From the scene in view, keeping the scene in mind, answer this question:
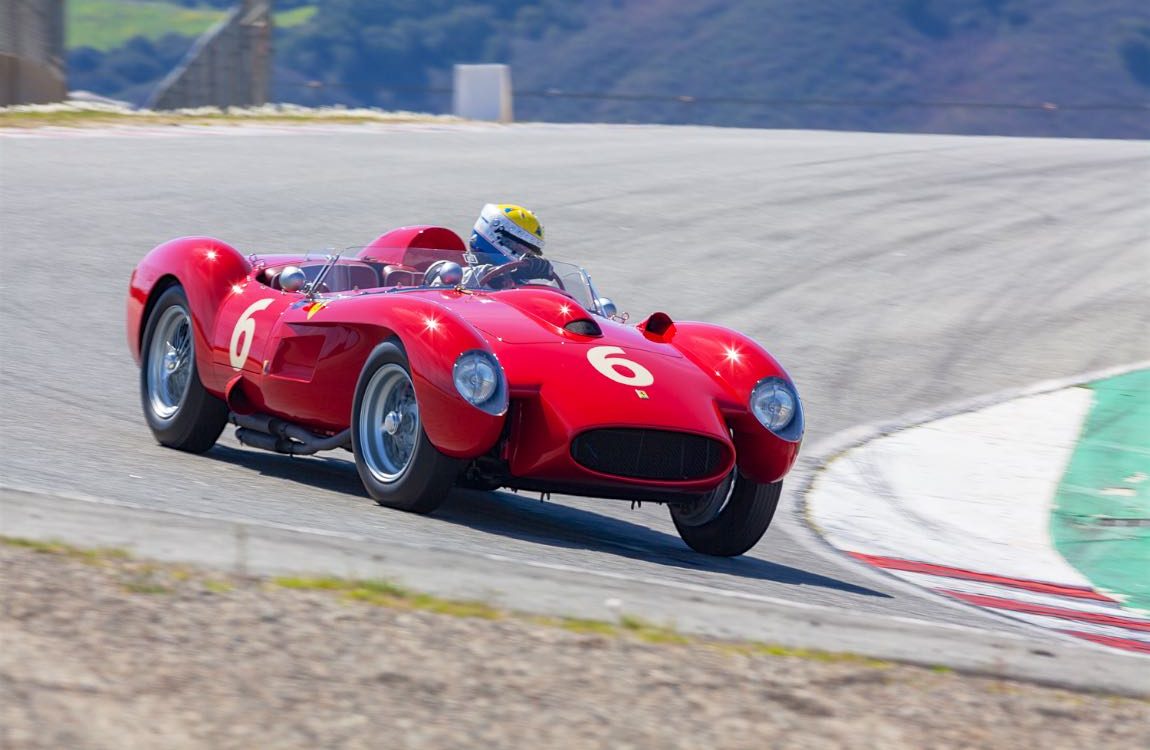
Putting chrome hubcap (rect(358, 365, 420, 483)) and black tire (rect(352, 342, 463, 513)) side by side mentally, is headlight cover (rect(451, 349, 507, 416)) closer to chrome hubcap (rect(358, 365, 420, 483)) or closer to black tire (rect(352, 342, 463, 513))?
black tire (rect(352, 342, 463, 513))

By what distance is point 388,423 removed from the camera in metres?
6.36

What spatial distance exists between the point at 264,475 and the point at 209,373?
571 millimetres

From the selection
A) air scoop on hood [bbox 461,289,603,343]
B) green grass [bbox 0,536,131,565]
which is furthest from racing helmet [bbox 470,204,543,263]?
green grass [bbox 0,536,131,565]

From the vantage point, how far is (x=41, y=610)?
3.79 metres

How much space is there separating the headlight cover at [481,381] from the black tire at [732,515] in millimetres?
1145

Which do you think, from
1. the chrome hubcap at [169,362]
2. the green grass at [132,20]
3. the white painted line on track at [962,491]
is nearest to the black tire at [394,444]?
the chrome hubcap at [169,362]

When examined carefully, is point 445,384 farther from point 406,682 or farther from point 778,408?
point 406,682

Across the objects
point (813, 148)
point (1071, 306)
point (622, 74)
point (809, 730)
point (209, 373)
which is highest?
point (622, 74)

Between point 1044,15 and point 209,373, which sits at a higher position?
point 1044,15

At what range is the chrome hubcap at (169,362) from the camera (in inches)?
308

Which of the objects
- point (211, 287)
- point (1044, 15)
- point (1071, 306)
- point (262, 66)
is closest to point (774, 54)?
point (1044, 15)

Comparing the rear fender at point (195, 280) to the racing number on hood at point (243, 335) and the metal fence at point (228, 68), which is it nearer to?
the racing number on hood at point (243, 335)

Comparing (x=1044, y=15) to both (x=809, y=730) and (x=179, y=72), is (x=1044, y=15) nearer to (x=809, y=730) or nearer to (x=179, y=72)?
(x=179, y=72)

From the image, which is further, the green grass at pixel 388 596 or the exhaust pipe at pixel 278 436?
the exhaust pipe at pixel 278 436
